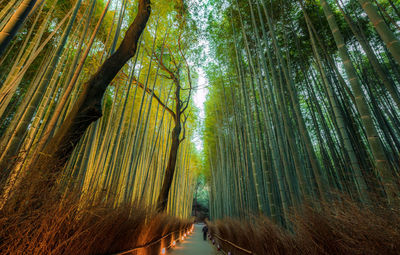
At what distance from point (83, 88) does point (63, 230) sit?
1473 mm

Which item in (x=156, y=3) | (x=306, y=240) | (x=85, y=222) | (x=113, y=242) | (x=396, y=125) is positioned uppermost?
(x=156, y=3)

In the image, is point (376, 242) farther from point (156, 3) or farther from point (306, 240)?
point (156, 3)

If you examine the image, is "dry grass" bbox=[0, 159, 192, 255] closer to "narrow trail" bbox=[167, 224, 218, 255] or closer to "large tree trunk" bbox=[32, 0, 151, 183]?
"large tree trunk" bbox=[32, 0, 151, 183]

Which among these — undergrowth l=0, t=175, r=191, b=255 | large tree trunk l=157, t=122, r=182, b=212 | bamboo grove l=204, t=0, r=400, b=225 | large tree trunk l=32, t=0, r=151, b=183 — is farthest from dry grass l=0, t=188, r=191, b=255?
large tree trunk l=157, t=122, r=182, b=212

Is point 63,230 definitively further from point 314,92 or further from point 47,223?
point 314,92

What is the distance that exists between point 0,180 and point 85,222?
58 centimetres

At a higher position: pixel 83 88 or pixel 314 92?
pixel 314 92

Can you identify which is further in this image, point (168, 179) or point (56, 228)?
point (168, 179)

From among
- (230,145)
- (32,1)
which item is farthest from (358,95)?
(230,145)

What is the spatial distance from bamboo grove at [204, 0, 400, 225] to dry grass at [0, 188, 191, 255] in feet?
6.36

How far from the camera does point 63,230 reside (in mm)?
1019

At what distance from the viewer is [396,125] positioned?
3.05 meters

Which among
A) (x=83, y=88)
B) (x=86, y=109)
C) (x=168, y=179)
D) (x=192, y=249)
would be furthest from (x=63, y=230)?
(x=192, y=249)

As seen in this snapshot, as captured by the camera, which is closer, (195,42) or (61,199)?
(61,199)
